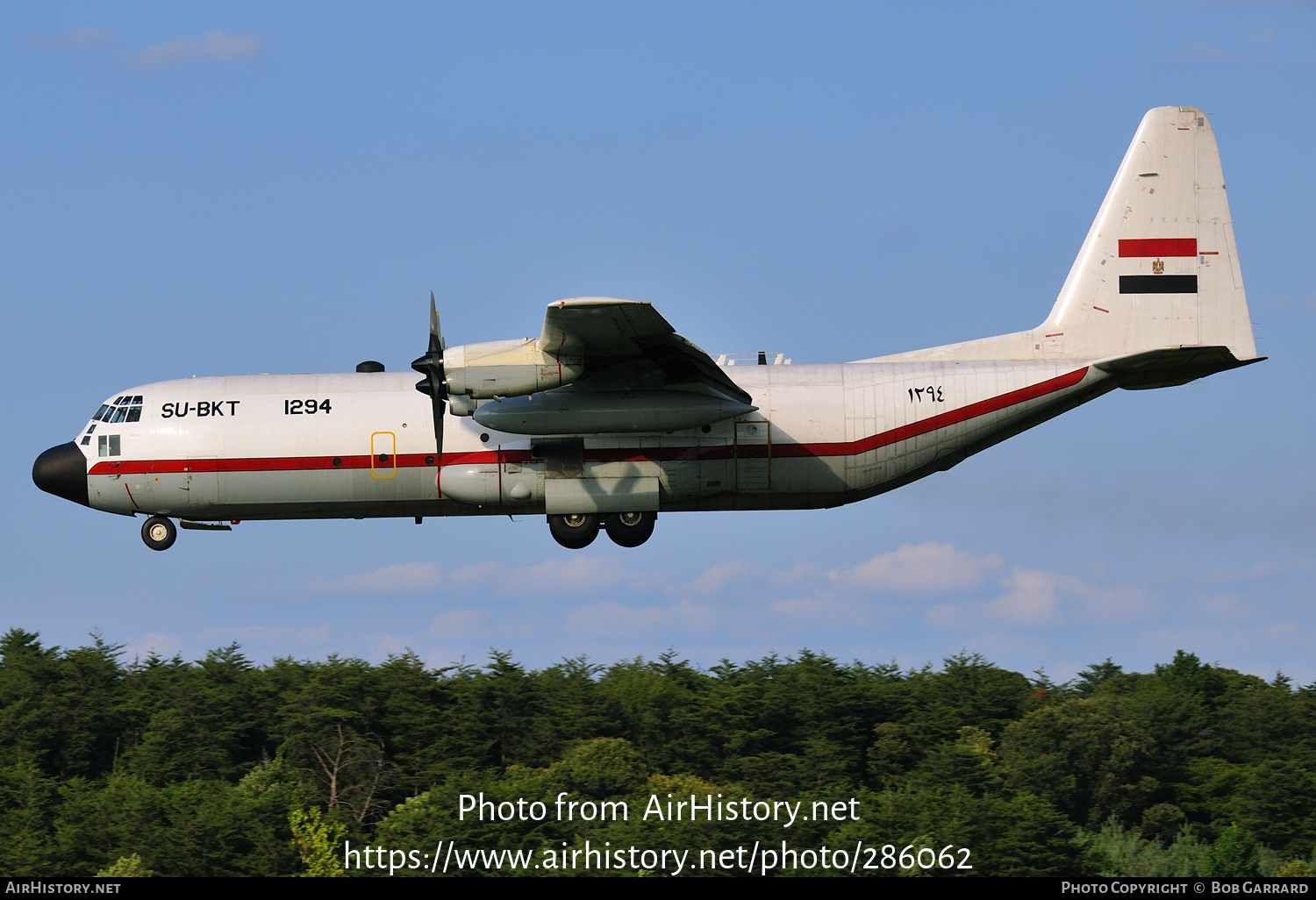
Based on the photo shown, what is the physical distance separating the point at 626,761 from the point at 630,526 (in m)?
29.3

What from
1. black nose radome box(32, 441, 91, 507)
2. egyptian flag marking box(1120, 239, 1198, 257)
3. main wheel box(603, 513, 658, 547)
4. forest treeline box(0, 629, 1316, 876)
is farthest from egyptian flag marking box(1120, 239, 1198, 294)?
forest treeline box(0, 629, 1316, 876)

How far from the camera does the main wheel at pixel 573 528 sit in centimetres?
2734

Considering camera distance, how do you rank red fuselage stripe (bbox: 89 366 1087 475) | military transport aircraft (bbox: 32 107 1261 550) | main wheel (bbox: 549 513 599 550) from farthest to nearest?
main wheel (bbox: 549 513 599 550)
red fuselage stripe (bbox: 89 366 1087 475)
military transport aircraft (bbox: 32 107 1261 550)

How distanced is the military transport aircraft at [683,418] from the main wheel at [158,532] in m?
0.03

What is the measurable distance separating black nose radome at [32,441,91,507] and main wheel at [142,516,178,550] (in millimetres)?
1233

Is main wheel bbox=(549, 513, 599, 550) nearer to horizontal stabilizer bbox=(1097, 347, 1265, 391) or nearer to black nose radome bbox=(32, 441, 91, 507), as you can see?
black nose radome bbox=(32, 441, 91, 507)

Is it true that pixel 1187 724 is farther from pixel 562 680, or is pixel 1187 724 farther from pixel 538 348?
pixel 538 348

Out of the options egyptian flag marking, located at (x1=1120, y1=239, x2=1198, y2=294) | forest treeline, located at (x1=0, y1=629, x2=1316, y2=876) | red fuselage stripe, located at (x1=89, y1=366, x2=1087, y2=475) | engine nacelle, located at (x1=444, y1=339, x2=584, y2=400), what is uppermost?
egyptian flag marking, located at (x1=1120, y1=239, x2=1198, y2=294)

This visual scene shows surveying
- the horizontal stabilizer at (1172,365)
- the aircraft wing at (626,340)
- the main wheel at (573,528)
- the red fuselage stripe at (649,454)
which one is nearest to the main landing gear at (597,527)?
the main wheel at (573,528)

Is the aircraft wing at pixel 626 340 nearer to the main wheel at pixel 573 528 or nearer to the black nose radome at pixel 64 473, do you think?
the main wheel at pixel 573 528

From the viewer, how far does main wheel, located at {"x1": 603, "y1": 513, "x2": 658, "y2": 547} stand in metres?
27.5

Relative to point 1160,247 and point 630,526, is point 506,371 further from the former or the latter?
point 1160,247

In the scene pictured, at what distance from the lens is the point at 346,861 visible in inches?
1842
